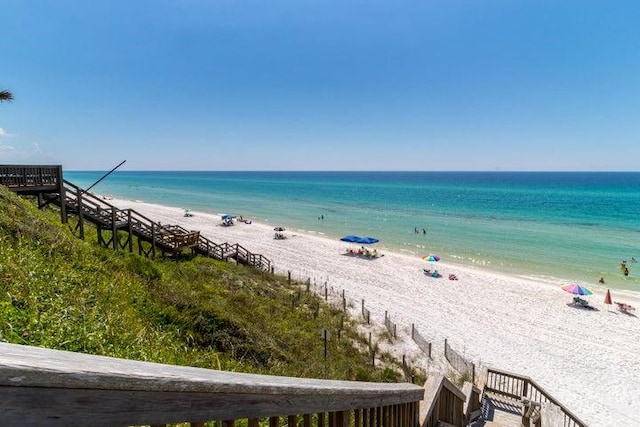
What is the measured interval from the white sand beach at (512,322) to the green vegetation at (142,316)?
212 inches

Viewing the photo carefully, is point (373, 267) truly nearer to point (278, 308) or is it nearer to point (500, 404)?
point (278, 308)

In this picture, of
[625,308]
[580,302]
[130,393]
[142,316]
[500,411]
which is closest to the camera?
[130,393]

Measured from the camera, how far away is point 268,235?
134 feet

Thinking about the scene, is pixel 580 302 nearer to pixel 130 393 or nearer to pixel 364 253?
pixel 364 253

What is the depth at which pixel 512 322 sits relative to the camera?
18.7 meters

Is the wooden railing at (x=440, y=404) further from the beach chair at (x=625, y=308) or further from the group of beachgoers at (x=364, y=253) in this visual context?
the group of beachgoers at (x=364, y=253)

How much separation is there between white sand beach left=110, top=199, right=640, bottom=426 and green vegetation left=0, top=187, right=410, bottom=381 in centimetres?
539

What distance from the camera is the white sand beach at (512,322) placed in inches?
509

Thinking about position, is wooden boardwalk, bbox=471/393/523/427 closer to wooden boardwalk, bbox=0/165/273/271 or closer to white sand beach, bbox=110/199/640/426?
white sand beach, bbox=110/199/640/426

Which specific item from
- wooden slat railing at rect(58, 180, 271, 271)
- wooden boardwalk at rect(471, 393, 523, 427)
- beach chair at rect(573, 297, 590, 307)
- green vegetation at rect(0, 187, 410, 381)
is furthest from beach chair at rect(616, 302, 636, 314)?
wooden slat railing at rect(58, 180, 271, 271)

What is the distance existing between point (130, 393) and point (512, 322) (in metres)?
21.6

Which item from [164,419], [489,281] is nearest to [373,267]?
[489,281]

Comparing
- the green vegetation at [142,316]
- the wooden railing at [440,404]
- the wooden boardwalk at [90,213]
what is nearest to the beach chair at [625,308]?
the green vegetation at [142,316]

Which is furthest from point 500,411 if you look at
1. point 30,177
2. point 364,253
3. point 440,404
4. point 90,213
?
point 364,253
